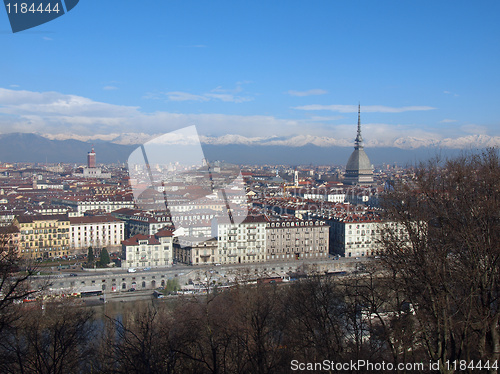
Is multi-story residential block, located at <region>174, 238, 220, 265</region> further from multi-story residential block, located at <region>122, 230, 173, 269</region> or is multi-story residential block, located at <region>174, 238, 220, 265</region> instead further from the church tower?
the church tower

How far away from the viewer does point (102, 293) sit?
10867 millimetres

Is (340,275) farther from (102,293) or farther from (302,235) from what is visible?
(102,293)

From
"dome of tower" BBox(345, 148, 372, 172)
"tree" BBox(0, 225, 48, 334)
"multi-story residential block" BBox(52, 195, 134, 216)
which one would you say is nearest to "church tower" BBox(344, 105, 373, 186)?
"dome of tower" BBox(345, 148, 372, 172)

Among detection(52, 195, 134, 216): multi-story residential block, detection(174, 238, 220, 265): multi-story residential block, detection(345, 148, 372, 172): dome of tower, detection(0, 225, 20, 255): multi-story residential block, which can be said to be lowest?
detection(174, 238, 220, 265): multi-story residential block

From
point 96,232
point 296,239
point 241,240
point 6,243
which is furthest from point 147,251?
point 6,243

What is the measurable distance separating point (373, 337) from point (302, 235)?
893cm

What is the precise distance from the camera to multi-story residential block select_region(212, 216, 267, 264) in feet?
43.4

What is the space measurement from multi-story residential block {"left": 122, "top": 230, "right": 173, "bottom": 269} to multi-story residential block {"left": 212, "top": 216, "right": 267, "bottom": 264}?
128 cm

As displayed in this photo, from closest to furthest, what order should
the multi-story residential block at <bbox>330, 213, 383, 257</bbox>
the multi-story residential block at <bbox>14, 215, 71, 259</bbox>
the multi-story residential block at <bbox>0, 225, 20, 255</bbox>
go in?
1. the multi-story residential block at <bbox>0, 225, 20, 255</bbox>
2. the multi-story residential block at <bbox>14, 215, 71, 259</bbox>
3. the multi-story residential block at <bbox>330, 213, 383, 257</bbox>

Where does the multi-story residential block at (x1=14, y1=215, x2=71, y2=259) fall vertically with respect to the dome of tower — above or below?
below

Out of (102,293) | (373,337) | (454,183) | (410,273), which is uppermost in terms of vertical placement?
(454,183)

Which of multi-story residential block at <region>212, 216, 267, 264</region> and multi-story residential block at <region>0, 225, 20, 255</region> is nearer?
multi-story residential block at <region>0, 225, 20, 255</region>

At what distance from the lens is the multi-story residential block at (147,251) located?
1252cm

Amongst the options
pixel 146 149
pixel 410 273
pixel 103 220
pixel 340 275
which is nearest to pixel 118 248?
pixel 103 220
